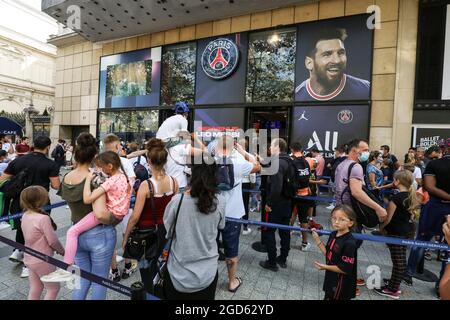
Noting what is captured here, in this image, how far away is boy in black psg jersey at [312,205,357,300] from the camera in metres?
2.47

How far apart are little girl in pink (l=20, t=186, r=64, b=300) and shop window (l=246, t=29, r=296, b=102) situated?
10192 mm

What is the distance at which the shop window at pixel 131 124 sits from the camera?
14.6 metres

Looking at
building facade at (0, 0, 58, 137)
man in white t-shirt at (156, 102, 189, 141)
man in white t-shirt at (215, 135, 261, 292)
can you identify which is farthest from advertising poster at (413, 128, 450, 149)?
building facade at (0, 0, 58, 137)

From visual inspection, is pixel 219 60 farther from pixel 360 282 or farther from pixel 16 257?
pixel 360 282

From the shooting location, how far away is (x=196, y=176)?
2047mm

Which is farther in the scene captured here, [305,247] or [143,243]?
[305,247]

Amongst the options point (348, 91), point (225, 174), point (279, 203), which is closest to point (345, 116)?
point (348, 91)

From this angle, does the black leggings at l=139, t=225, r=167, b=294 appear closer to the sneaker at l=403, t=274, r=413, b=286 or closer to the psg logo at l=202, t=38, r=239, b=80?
the sneaker at l=403, t=274, r=413, b=286

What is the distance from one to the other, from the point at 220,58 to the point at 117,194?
37.1ft

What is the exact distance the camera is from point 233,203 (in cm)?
352

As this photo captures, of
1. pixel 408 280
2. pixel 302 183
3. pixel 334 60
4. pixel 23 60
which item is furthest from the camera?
pixel 23 60

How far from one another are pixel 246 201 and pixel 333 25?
8.51m

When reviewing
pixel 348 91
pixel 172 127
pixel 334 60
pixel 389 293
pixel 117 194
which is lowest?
pixel 389 293
